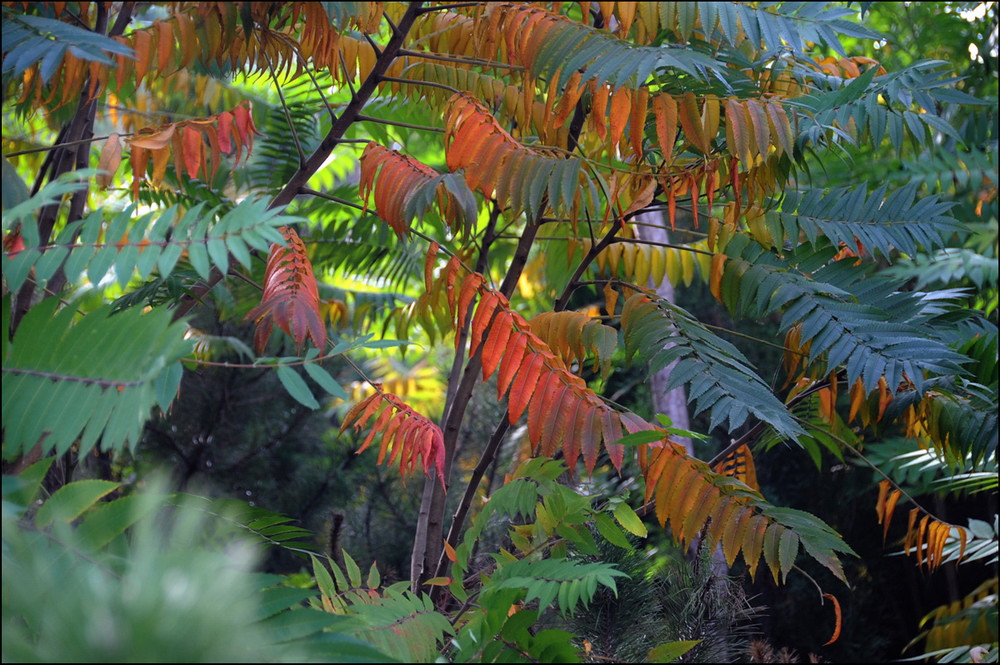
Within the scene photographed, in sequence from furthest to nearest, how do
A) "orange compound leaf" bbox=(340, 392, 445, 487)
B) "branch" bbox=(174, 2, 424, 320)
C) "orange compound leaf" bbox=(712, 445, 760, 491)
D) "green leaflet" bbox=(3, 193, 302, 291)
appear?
"orange compound leaf" bbox=(712, 445, 760, 491) < "branch" bbox=(174, 2, 424, 320) < "orange compound leaf" bbox=(340, 392, 445, 487) < "green leaflet" bbox=(3, 193, 302, 291)

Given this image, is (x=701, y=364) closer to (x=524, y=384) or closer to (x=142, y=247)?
(x=524, y=384)

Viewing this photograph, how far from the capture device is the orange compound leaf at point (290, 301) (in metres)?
1.13

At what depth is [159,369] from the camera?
2.34ft

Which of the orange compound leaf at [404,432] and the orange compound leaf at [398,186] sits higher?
the orange compound leaf at [398,186]

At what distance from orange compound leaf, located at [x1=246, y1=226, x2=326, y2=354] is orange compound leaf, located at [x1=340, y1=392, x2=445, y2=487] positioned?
24 cm

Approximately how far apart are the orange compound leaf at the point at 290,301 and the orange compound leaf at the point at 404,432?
24cm

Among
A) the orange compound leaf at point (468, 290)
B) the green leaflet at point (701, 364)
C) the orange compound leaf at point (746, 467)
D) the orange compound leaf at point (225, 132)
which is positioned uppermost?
the orange compound leaf at point (225, 132)

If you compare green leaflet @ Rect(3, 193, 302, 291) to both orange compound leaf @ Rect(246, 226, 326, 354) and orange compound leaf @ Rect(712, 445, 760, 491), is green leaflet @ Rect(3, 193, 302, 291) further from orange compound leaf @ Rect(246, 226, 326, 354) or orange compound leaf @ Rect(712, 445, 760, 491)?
orange compound leaf @ Rect(712, 445, 760, 491)

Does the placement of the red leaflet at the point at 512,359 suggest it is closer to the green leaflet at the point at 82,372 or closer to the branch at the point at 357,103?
the branch at the point at 357,103

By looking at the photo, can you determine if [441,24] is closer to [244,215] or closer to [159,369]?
[244,215]

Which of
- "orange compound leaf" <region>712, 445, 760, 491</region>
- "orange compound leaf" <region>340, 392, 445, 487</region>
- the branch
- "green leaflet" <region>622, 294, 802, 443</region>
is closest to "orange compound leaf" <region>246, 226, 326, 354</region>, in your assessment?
the branch

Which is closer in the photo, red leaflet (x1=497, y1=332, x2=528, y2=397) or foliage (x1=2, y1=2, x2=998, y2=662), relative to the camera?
foliage (x1=2, y1=2, x2=998, y2=662)

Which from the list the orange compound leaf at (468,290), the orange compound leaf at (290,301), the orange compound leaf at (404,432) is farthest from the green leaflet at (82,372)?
the orange compound leaf at (468,290)

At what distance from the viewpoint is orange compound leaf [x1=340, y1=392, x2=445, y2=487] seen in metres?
1.37
